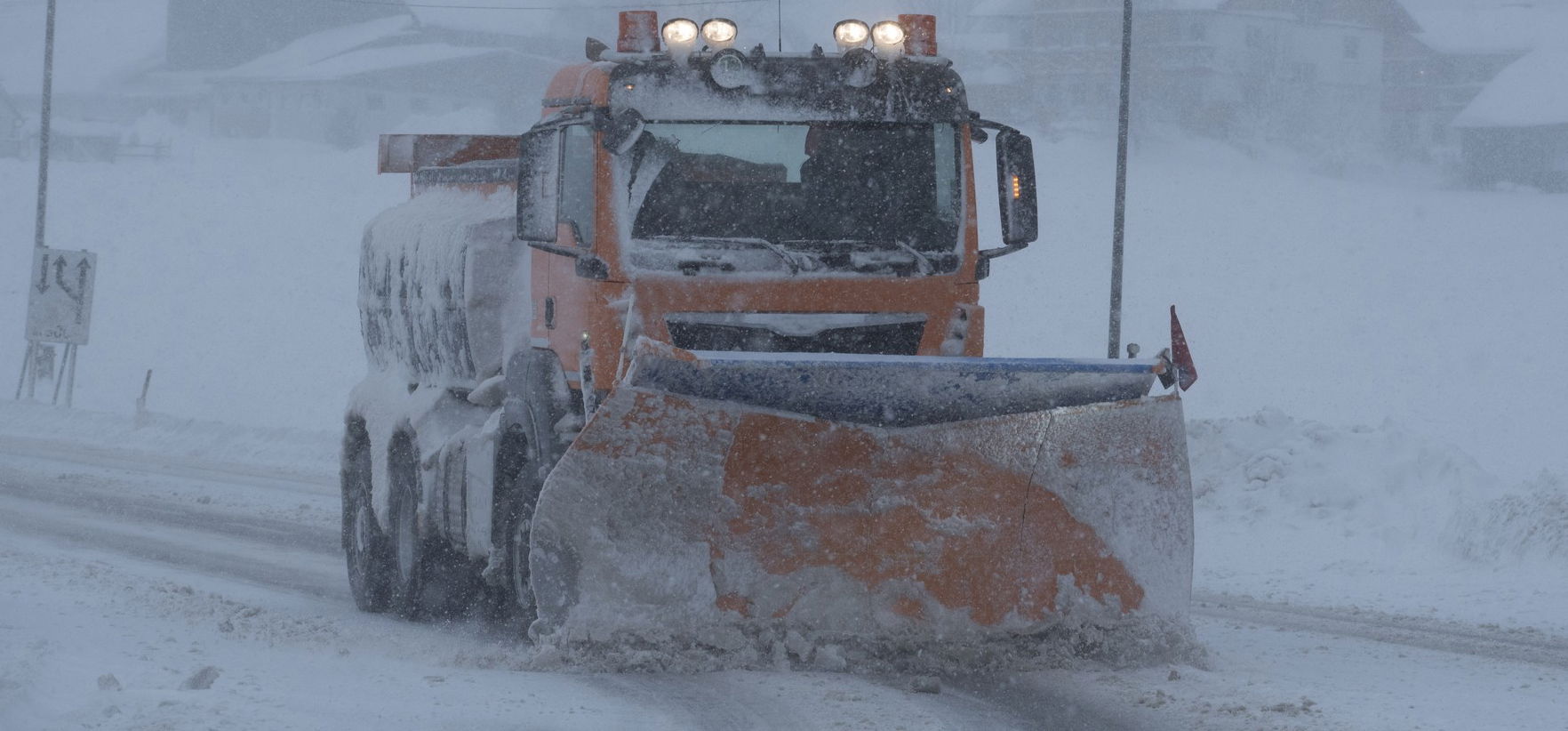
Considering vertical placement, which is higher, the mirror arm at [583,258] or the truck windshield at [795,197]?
the truck windshield at [795,197]

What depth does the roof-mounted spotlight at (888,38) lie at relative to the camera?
8.81 meters

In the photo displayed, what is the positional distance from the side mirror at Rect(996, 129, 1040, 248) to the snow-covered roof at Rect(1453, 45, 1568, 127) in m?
66.8

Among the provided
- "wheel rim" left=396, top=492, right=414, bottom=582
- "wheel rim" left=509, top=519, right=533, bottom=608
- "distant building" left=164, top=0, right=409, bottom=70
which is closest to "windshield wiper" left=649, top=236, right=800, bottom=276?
"wheel rim" left=509, top=519, right=533, bottom=608

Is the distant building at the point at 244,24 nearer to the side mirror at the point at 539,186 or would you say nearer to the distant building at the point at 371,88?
the distant building at the point at 371,88

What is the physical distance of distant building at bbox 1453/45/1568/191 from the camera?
70.0 meters

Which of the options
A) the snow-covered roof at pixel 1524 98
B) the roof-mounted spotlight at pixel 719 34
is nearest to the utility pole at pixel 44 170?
the roof-mounted spotlight at pixel 719 34

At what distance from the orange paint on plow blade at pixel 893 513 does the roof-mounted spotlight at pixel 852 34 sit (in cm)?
200

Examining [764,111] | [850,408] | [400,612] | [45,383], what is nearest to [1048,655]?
[850,408]

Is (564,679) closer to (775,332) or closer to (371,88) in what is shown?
(775,332)

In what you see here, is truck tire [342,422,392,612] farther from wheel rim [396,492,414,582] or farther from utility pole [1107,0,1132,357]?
utility pole [1107,0,1132,357]

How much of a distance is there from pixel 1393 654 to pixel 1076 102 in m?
70.3

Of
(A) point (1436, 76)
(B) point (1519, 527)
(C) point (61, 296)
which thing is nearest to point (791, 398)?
(B) point (1519, 527)

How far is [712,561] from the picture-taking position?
776 cm

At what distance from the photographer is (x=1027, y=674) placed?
7.98 metres
